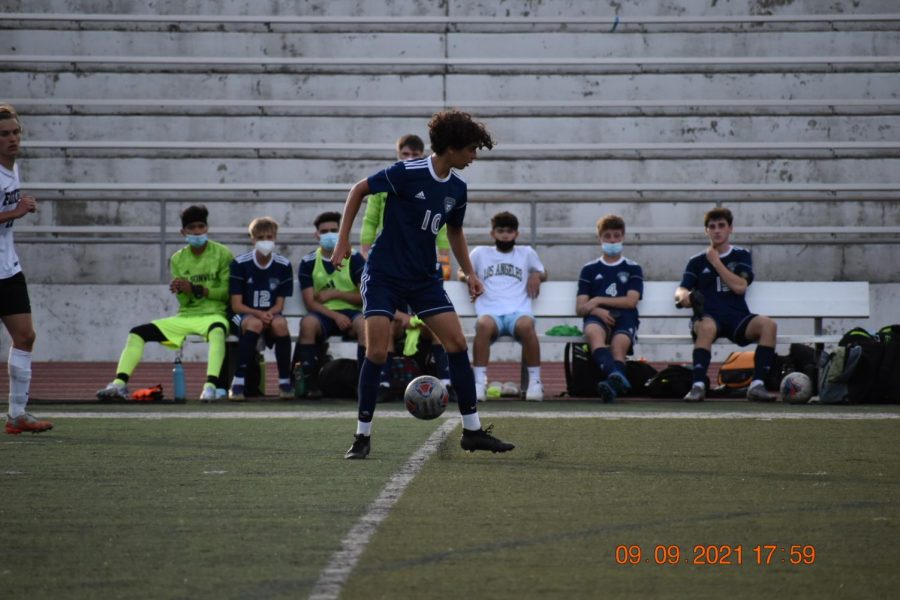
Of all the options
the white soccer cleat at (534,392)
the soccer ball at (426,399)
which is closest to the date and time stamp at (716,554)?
the soccer ball at (426,399)

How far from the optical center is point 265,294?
39.3 ft

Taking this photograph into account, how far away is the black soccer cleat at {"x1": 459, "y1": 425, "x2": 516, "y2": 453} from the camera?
7.15 m

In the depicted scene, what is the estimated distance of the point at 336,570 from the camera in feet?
13.3

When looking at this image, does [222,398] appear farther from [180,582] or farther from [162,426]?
[180,582]

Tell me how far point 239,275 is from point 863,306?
587 cm

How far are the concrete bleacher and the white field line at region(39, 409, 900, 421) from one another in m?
7.15

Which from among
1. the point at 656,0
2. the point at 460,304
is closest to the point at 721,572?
the point at 460,304

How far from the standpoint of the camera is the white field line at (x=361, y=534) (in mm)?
3823

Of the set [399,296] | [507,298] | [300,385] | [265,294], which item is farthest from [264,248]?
[399,296]

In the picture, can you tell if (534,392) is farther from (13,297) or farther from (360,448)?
(13,297)

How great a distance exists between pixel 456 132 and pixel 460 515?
Answer: 2.44 meters

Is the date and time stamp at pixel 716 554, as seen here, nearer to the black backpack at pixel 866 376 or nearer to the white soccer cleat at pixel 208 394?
the black backpack at pixel 866 376

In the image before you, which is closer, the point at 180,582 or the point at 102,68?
the point at 180,582

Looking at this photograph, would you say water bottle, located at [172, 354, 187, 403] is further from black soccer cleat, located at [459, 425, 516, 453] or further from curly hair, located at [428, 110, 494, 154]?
curly hair, located at [428, 110, 494, 154]
